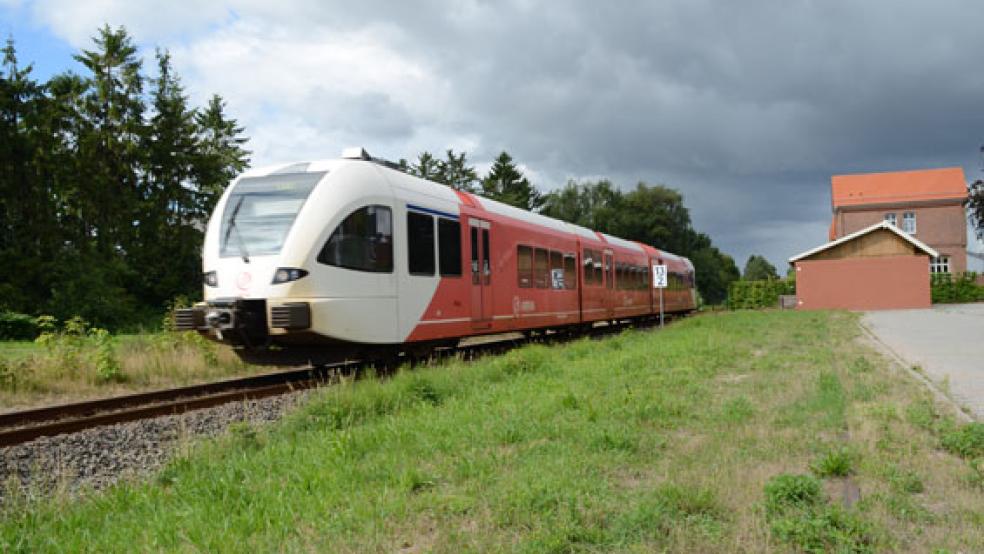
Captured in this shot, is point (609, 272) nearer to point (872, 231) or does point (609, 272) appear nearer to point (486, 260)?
point (486, 260)

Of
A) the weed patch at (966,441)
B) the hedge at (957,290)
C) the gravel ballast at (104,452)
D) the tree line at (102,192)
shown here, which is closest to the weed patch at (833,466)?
the weed patch at (966,441)

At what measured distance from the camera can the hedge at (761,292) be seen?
5009 centimetres

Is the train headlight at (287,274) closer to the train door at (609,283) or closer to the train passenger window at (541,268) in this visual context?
the train passenger window at (541,268)

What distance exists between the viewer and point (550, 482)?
443 centimetres

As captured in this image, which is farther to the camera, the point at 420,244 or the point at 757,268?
the point at 757,268

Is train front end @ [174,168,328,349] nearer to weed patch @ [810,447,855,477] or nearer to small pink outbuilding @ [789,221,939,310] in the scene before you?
weed patch @ [810,447,855,477]

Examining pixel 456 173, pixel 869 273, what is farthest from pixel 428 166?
pixel 869 273

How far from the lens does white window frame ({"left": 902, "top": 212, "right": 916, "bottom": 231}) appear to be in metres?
60.8

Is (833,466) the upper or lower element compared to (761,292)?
lower

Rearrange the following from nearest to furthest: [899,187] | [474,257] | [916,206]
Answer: [474,257] → [916,206] → [899,187]

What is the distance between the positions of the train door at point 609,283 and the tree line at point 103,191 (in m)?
23.0

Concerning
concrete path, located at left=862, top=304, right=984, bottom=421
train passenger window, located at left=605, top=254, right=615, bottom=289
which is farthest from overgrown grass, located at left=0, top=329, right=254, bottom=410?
train passenger window, located at left=605, top=254, right=615, bottom=289

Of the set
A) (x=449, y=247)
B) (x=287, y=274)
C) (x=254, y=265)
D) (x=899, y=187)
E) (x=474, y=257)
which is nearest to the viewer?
(x=287, y=274)

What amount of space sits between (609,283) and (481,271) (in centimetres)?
1044
